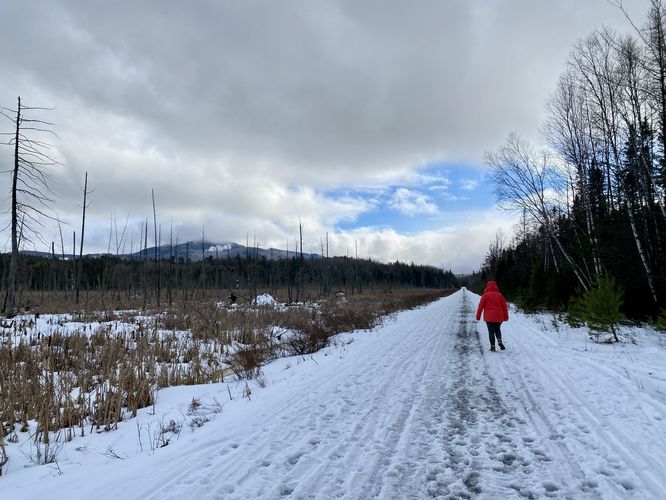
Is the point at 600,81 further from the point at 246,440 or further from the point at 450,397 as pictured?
the point at 246,440

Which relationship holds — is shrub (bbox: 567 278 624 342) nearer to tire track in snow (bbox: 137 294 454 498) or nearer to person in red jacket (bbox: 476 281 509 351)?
person in red jacket (bbox: 476 281 509 351)

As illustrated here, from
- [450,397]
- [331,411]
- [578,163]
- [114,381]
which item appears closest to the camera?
[331,411]

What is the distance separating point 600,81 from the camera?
603 inches

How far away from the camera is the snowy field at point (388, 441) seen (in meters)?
3.06

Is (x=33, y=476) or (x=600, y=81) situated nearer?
(x=33, y=476)

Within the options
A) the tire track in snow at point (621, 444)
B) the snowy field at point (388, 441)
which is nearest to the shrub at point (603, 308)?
the snowy field at point (388, 441)

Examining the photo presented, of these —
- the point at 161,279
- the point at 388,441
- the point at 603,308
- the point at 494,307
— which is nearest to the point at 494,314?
the point at 494,307

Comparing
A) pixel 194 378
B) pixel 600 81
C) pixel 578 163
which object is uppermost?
pixel 600 81

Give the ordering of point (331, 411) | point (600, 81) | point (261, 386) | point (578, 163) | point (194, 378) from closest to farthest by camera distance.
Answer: point (331, 411)
point (261, 386)
point (194, 378)
point (600, 81)
point (578, 163)

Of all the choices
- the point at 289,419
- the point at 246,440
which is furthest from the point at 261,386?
the point at 246,440

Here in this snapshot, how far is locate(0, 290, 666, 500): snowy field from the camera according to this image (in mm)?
3064

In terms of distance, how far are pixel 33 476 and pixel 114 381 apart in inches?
119

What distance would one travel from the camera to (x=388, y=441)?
3.90m

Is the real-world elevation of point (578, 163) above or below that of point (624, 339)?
above
